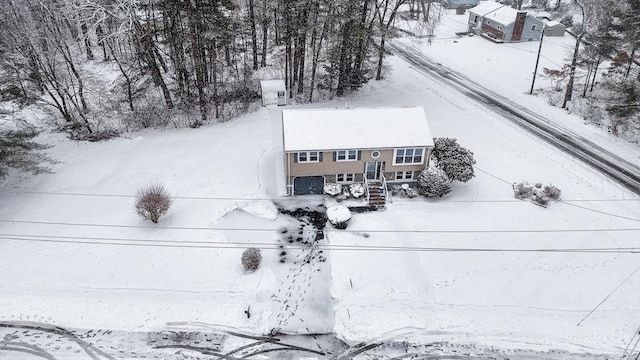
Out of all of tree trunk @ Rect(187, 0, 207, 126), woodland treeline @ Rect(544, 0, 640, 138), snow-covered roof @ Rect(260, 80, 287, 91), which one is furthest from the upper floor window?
woodland treeline @ Rect(544, 0, 640, 138)

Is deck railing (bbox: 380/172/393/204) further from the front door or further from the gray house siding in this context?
the gray house siding

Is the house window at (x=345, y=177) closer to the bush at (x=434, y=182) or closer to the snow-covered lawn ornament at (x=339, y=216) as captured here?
the snow-covered lawn ornament at (x=339, y=216)

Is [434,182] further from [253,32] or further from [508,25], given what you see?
[508,25]

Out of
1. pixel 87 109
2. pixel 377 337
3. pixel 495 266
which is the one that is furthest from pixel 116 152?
pixel 495 266

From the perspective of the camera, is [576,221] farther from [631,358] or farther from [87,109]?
[87,109]

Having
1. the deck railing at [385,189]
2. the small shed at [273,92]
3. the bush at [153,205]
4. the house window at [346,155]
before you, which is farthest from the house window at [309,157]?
the small shed at [273,92]

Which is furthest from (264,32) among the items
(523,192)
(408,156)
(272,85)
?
(523,192)
